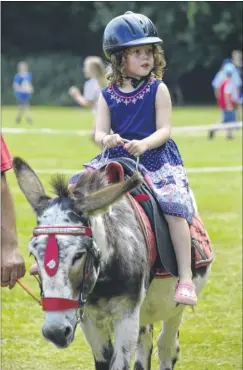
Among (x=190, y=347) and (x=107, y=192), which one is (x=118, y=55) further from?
(x=190, y=347)

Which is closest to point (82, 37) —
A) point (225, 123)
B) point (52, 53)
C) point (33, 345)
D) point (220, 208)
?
point (52, 53)

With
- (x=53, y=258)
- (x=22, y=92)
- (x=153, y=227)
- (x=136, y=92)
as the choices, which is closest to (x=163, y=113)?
(x=136, y=92)

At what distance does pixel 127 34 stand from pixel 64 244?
158 cm

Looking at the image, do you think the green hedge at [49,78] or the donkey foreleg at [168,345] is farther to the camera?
the green hedge at [49,78]

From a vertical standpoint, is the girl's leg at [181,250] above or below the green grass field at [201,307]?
above

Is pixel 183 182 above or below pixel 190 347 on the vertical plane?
above

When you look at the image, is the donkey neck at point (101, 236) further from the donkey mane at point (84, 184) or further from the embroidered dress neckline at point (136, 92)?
the embroidered dress neckline at point (136, 92)

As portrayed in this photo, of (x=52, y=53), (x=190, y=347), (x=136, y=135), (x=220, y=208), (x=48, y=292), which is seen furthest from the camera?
(x=52, y=53)

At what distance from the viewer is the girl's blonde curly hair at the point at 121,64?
599 cm

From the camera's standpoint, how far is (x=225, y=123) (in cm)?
3034

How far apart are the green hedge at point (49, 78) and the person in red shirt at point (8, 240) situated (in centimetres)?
4876

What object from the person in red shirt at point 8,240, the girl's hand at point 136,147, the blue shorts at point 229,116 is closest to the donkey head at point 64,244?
the person in red shirt at point 8,240

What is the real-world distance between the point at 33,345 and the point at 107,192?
376 centimetres

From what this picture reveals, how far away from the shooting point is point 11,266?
207 inches
